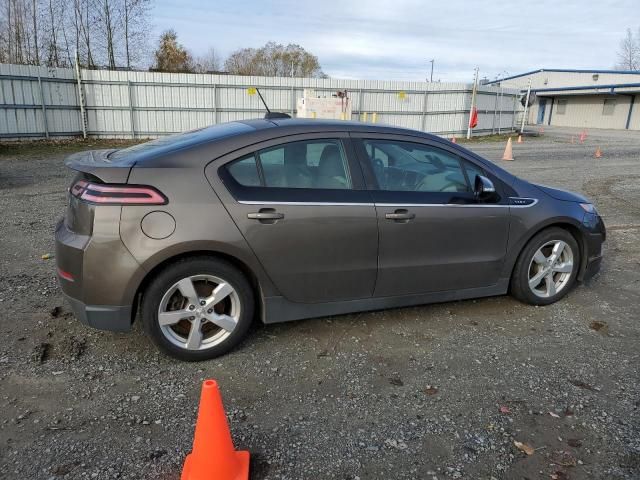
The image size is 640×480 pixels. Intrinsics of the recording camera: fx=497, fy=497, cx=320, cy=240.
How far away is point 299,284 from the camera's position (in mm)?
3537

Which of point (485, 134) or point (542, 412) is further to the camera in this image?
point (485, 134)

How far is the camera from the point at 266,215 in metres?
3.33

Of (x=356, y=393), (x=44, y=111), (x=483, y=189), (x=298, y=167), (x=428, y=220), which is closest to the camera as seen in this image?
(x=356, y=393)

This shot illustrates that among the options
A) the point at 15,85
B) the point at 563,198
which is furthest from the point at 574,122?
the point at 563,198

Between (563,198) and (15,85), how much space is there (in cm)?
1835

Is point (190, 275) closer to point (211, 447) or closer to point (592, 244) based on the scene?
point (211, 447)

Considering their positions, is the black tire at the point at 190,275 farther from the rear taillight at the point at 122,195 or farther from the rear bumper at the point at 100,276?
the rear taillight at the point at 122,195

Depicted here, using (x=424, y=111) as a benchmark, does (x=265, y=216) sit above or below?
below

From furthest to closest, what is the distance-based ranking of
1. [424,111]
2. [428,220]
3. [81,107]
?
1. [424,111]
2. [81,107]
3. [428,220]

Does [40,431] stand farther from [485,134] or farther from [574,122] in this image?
[574,122]

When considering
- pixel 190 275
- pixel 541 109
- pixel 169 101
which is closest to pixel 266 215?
pixel 190 275

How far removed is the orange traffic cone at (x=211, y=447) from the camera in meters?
2.21

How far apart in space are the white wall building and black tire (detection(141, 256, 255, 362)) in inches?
1763

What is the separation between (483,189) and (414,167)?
0.57 metres
